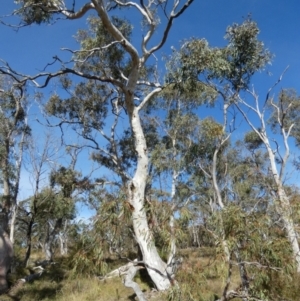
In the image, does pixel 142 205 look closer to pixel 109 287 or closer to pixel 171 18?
pixel 109 287

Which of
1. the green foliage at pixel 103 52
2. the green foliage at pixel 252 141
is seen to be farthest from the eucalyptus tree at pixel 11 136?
the green foliage at pixel 252 141

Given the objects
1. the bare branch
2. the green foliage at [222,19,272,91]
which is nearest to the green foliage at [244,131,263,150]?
the green foliage at [222,19,272,91]

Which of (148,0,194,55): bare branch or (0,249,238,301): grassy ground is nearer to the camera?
(0,249,238,301): grassy ground

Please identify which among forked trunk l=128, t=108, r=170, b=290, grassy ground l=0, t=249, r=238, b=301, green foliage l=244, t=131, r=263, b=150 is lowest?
grassy ground l=0, t=249, r=238, b=301

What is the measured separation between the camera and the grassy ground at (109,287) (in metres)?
4.43

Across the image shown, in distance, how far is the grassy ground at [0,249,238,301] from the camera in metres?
4.43

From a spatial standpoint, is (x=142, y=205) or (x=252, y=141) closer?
(x=142, y=205)

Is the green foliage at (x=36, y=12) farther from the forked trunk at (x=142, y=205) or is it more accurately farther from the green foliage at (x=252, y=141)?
the green foliage at (x=252, y=141)

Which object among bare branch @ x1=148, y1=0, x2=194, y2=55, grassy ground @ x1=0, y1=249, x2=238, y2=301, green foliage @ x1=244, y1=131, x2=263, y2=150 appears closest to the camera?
grassy ground @ x1=0, y1=249, x2=238, y2=301

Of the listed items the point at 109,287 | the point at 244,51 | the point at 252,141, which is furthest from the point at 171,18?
the point at 252,141

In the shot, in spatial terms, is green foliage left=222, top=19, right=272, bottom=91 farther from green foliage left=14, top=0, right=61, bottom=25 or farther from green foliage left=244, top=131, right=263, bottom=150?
green foliage left=244, top=131, right=263, bottom=150

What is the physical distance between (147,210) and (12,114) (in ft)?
29.9

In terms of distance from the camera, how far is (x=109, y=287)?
7.92 meters

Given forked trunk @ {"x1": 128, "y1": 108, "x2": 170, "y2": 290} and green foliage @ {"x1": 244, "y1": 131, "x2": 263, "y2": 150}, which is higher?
green foliage @ {"x1": 244, "y1": 131, "x2": 263, "y2": 150}
